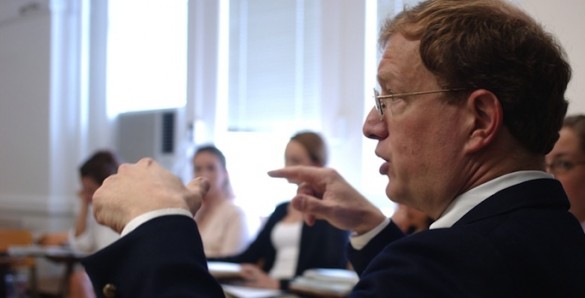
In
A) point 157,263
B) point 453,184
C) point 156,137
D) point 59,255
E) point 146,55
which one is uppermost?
point 146,55

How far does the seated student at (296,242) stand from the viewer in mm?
3270

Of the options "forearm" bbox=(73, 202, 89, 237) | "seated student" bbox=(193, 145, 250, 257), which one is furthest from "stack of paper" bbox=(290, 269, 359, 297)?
"forearm" bbox=(73, 202, 89, 237)

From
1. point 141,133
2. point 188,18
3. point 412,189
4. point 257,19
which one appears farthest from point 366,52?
point 412,189

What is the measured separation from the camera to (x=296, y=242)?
3.52 m

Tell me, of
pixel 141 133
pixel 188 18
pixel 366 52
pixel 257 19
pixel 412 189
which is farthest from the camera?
pixel 141 133

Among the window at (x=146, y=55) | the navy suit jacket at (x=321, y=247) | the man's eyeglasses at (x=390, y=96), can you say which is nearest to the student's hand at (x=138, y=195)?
the man's eyeglasses at (x=390, y=96)

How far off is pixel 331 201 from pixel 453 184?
45cm

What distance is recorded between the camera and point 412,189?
94cm

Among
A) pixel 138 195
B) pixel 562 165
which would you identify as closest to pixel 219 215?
pixel 562 165

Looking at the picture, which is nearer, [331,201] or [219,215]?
[331,201]

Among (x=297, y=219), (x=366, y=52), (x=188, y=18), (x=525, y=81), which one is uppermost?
(x=188, y=18)

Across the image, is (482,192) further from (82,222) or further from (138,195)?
(82,222)

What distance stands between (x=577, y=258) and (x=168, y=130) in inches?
184

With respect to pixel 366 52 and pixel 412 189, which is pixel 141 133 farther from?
pixel 412 189
